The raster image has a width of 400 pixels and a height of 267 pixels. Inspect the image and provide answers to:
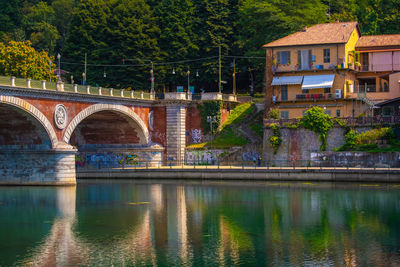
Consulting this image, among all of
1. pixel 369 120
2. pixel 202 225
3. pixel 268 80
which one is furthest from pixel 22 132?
pixel 369 120

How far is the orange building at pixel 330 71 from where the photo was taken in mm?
86000

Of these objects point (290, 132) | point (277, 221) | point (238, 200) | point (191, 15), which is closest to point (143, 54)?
point (191, 15)

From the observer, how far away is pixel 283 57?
291ft

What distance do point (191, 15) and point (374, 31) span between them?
88.3 ft

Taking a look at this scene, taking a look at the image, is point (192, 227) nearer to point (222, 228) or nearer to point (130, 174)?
point (222, 228)

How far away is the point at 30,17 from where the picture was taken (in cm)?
13738

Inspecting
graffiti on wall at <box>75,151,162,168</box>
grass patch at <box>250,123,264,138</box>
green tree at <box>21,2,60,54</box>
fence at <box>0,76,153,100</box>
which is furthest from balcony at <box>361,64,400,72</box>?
green tree at <box>21,2,60,54</box>

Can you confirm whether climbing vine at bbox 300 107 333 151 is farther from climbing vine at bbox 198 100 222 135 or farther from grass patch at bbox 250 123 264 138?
climbing vine at bbox 198 100 222 135

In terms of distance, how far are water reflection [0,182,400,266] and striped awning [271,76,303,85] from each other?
18.4 metres

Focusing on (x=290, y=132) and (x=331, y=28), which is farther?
(x=331, y=28)

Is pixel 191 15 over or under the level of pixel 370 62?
over

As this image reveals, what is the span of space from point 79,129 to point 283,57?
27.4m

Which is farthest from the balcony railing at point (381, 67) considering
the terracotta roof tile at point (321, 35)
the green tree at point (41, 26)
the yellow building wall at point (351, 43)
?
the green tree at point (41, 26)

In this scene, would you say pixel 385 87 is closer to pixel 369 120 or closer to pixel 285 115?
pixel 369 120
